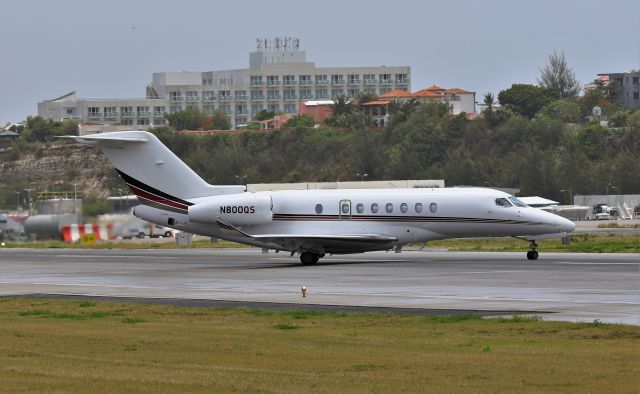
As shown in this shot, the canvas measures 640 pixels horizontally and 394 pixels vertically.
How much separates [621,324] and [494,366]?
19.6 ft

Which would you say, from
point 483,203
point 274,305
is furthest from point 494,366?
point 483,203

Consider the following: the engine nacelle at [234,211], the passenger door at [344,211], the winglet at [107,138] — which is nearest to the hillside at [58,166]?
the winglet at [107,138]

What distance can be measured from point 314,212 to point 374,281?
1217 centimetres

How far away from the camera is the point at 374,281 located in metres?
39.6

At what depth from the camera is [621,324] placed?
2423 cm

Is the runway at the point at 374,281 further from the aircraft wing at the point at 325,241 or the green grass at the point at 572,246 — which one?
the green grass at the point at 572,246

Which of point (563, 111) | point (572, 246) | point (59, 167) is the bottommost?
point (572, 246)

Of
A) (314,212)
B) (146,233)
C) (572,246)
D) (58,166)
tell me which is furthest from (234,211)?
(58,166)

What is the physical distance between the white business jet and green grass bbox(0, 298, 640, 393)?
22.1 meters

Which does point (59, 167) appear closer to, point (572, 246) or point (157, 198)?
point (572, 246)

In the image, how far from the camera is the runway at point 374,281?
29.9 metres

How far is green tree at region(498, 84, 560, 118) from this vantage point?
626 ft

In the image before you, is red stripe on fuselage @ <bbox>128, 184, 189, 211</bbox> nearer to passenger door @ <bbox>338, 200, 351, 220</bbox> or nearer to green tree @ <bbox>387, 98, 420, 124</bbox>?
passenger door @ <bbox>338, 200, 351, 220</bbox>

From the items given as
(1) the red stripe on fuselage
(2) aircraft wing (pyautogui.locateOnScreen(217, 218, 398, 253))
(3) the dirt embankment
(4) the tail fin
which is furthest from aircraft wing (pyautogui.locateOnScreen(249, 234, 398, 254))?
(3) the dirt embankment
